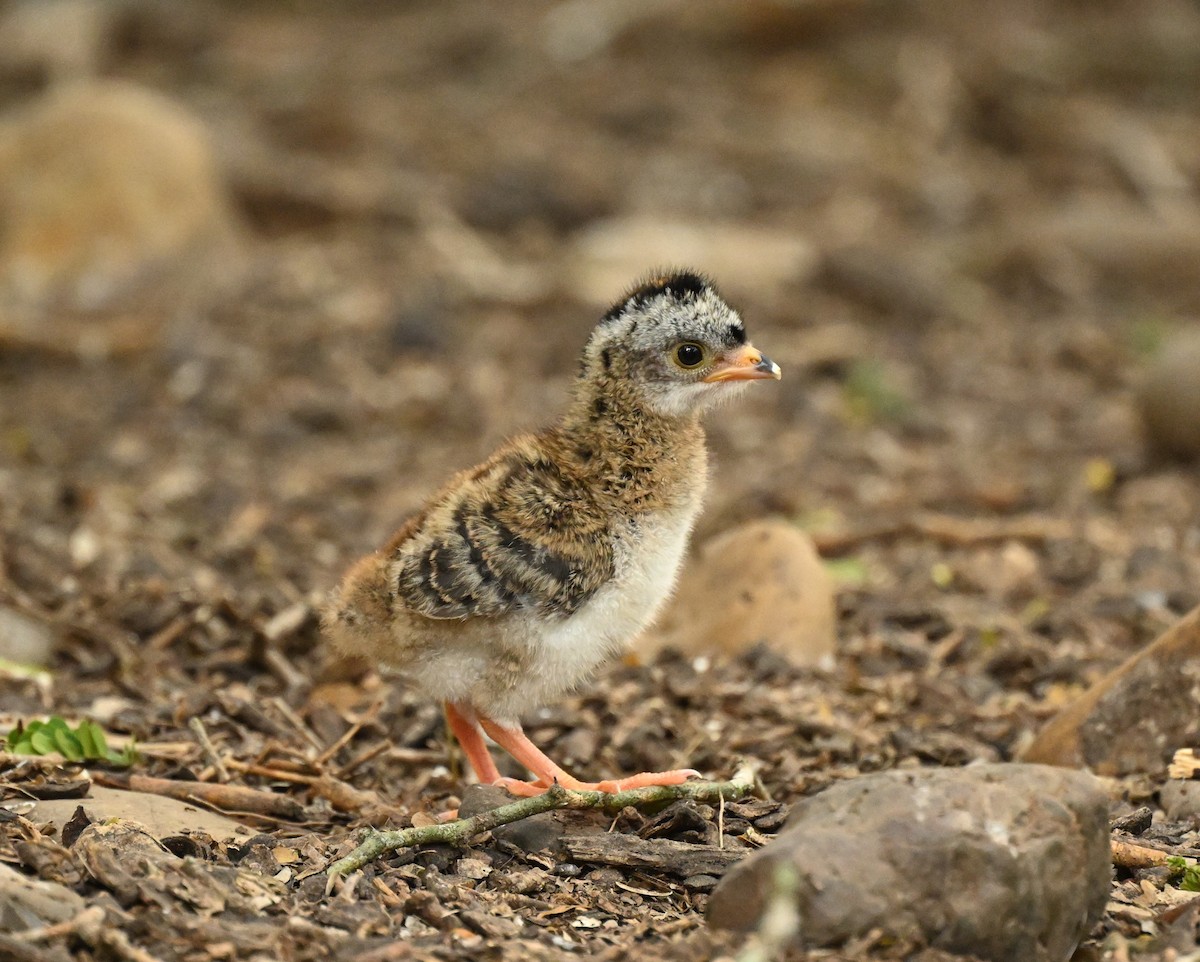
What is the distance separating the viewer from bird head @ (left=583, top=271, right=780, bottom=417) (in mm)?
4902

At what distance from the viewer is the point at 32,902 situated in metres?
3.59

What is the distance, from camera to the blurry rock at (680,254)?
11.4m

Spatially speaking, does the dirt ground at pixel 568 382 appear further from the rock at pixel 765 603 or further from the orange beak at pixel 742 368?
the orange beak at pixel 742 368

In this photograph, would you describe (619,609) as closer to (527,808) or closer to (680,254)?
(527,808)

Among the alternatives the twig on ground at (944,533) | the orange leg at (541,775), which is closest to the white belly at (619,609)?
the orange leg at (541,775)

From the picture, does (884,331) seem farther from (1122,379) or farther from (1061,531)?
(1061,531)

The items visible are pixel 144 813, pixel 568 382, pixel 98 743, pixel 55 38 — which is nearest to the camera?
pixel 144 813

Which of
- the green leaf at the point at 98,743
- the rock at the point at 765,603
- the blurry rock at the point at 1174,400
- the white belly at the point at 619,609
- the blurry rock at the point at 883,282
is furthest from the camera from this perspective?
the blurry rock at the point at 883,282

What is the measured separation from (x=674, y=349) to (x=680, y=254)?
6.89 metres

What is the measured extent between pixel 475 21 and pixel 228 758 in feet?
42.1

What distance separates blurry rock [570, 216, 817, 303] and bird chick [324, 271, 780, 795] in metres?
6.14

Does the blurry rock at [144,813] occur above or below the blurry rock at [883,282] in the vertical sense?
above

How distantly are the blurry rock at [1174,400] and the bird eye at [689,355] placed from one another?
15.1 ft

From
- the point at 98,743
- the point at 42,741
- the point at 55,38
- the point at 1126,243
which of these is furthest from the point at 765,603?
the point at 55,38
